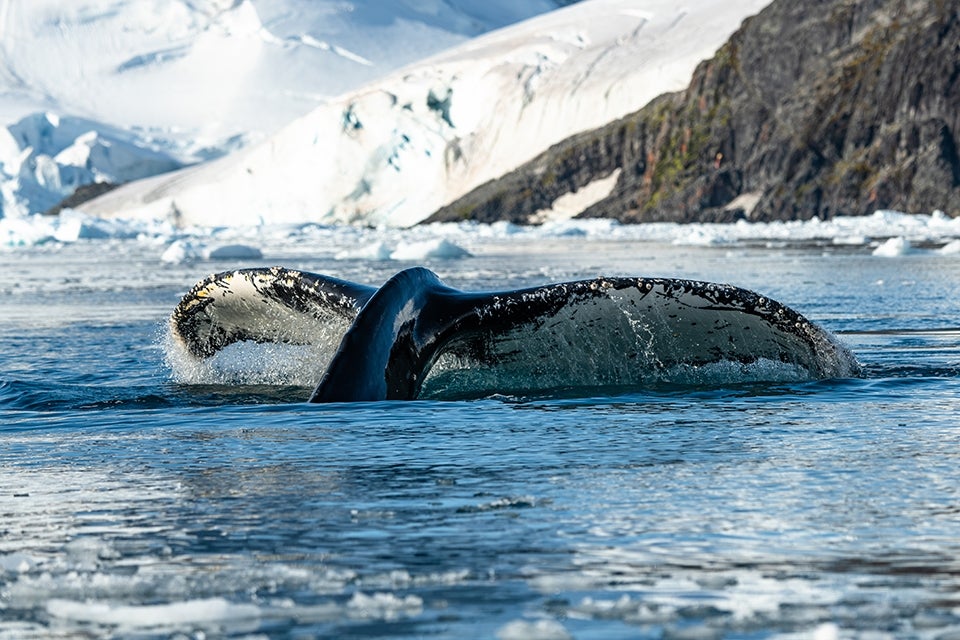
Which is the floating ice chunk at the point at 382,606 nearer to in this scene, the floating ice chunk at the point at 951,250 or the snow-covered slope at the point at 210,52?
the floating ice chunk at the point at 951,250

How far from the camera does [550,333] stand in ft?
21.8

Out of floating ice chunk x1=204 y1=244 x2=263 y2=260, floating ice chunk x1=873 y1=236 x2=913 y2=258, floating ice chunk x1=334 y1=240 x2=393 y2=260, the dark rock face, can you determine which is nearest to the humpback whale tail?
floating ice chunk x1=873 y1=236 x2=913 y2=258

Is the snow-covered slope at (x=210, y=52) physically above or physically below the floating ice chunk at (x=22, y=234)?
above

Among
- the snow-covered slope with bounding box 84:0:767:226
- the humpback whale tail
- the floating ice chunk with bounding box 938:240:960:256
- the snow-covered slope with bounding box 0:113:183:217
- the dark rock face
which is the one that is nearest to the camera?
the humpback whale tail

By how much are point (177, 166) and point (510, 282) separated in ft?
374

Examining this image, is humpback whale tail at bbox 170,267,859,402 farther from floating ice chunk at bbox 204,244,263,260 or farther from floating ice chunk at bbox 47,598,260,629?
floating ice chunk at bbox 204,244,263,260

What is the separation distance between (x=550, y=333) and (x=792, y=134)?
2126 inches

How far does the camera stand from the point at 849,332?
10086mm

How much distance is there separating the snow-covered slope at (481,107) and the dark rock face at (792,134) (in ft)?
7.72

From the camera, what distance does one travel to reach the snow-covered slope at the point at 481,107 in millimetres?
71375

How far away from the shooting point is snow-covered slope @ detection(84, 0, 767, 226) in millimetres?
71375

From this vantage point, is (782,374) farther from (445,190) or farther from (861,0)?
(445,190)

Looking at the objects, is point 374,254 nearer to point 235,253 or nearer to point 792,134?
point 235,253

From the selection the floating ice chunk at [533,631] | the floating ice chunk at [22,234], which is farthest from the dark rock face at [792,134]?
the floating ice chunk at [533,631]
